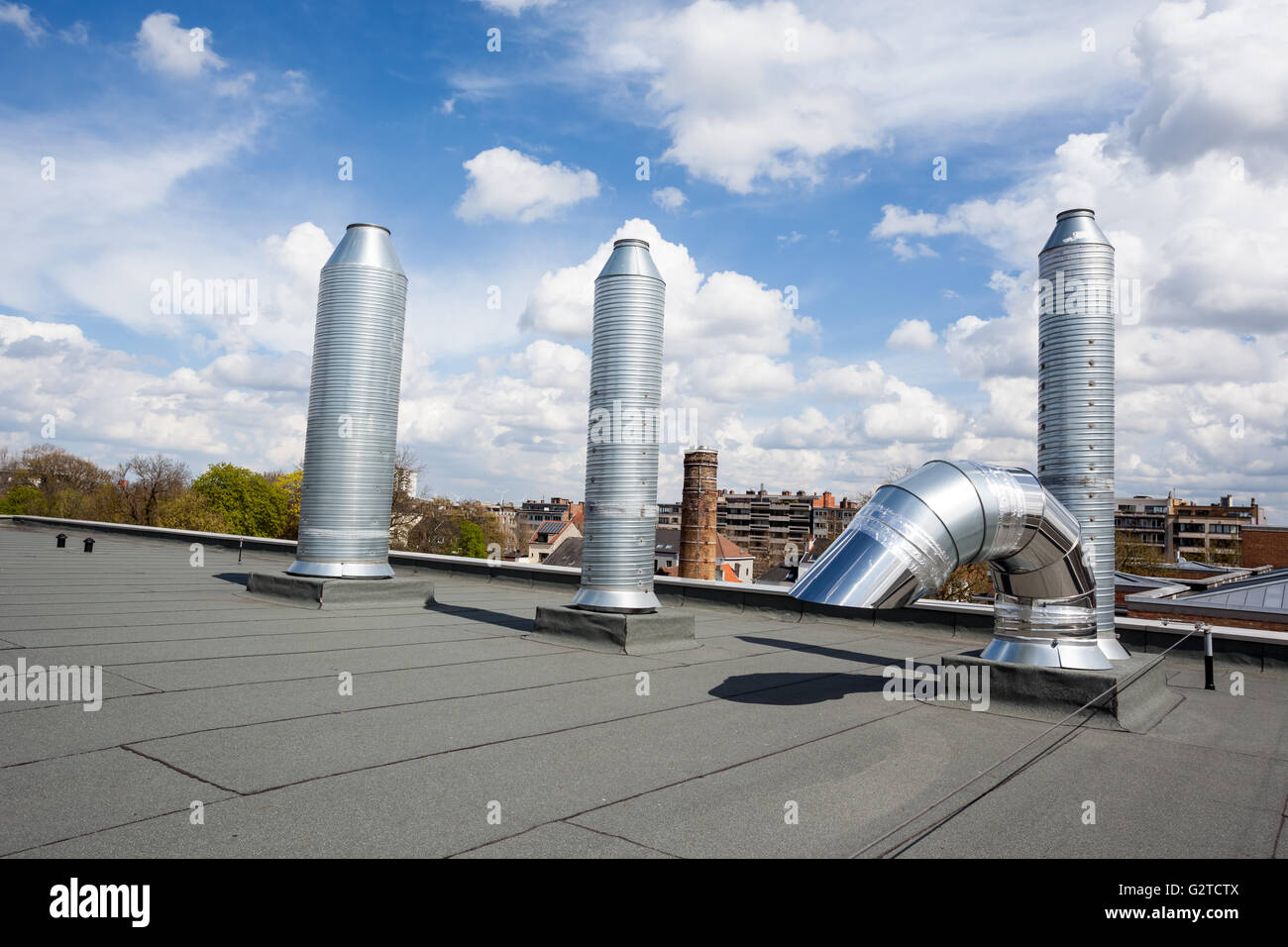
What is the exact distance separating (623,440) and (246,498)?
66.6m

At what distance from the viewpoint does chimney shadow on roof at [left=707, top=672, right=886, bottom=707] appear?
814 centimetres

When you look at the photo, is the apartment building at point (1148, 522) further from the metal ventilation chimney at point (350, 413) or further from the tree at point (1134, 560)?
the metal ventilation chimney at point (350, 413)

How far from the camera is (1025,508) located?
7.12 m

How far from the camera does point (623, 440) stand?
36.8 ft

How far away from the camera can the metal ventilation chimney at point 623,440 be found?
1118 cm

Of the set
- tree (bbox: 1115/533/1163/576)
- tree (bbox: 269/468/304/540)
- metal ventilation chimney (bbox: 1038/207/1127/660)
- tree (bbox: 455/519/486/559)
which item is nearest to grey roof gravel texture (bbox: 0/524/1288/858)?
metal ventilation chimney (bbox: 1038/207/1127/660)

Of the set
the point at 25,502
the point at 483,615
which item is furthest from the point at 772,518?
the point at 483,615

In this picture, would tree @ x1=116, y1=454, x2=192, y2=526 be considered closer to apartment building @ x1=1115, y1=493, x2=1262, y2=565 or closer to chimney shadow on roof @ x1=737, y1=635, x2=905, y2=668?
chimney shadow on roof @ x1=737, y1=635, x2=905, y2=668

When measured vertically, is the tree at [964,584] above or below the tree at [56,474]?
below

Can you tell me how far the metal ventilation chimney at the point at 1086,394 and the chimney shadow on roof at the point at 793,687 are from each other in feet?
8.44

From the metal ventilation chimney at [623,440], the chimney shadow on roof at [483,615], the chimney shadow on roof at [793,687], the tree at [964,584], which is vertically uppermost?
the metal ventilation chimney at [623,440]

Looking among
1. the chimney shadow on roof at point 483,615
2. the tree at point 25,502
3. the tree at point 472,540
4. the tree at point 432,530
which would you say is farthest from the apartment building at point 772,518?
the chimney shadow on roof at point 483,615
